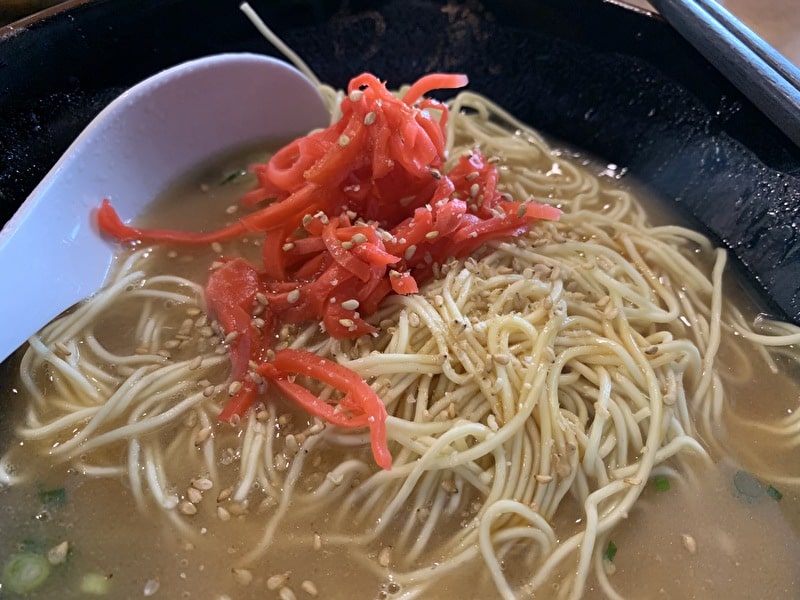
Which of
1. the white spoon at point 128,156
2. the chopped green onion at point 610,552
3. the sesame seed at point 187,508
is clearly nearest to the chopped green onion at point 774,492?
the chopped green onion at point 610,552

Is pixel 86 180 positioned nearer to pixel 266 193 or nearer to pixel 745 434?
pixel 266 193

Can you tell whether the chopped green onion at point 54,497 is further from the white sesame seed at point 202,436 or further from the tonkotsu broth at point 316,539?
the white sesame seed at point 202,436

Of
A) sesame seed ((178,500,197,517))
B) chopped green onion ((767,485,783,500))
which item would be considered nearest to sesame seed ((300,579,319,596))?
sesame seed ((178,500,197,517))

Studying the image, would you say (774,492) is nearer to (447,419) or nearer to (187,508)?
(447,419)

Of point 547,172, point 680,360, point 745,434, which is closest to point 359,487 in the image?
point 680,360

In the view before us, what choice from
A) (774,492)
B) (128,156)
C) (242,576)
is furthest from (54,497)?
(774,492)
